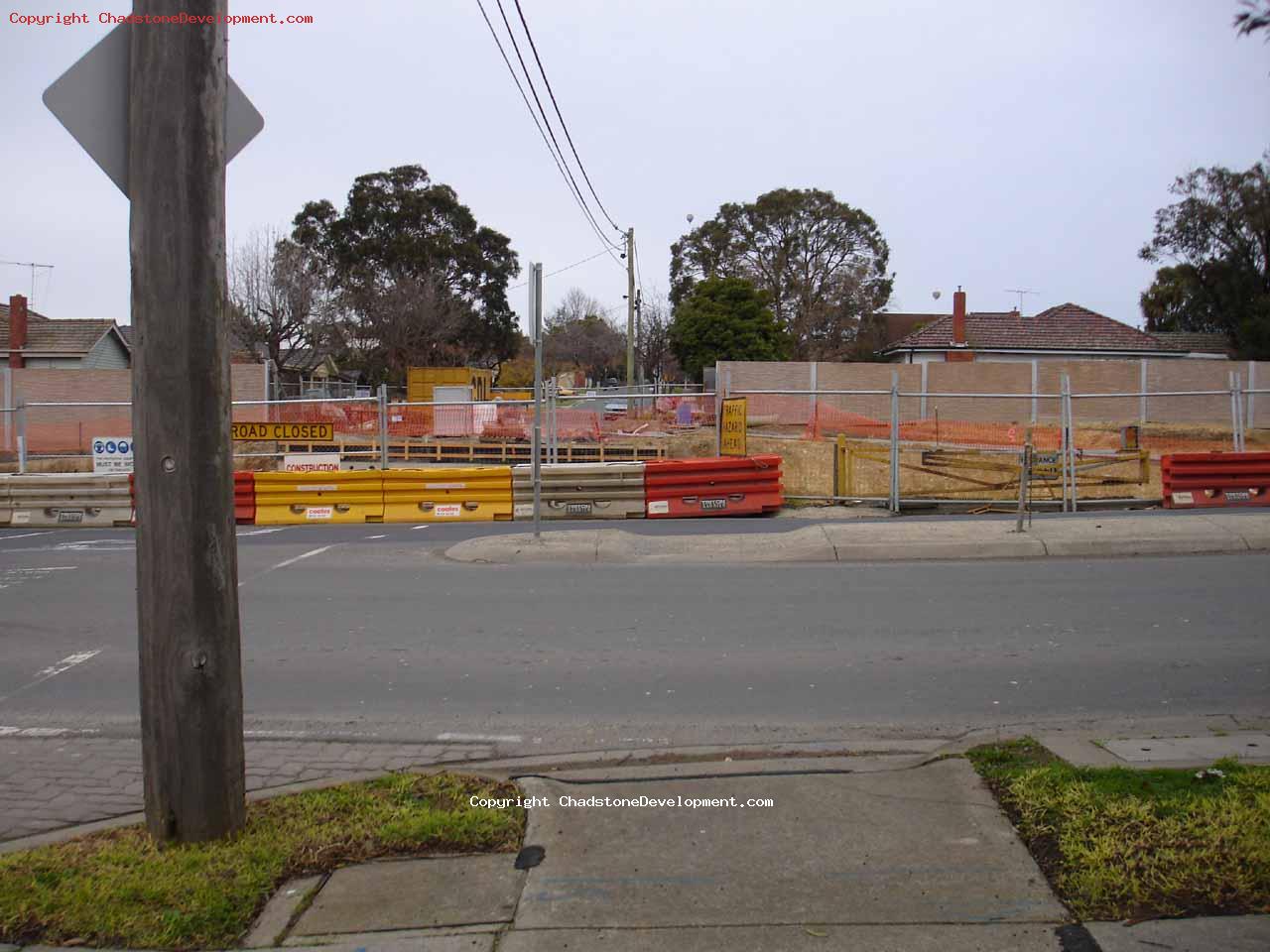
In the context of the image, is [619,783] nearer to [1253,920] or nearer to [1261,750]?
[1253,920]

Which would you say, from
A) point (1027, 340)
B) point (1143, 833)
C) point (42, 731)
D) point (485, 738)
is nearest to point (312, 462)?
point (42, 731)

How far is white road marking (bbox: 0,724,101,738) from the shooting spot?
650cm

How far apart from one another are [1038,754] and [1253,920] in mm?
1668

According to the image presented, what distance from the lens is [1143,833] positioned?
434cm

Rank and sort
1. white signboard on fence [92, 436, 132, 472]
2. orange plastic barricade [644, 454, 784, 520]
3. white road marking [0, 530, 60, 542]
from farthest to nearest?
white signboard on fence [92, 436, 132, 472] → orange plastic barricade [644, 454, 784, 520] → white road marking [0, 530, 60, 542]

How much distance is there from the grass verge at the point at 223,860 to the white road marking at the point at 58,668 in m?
3.28

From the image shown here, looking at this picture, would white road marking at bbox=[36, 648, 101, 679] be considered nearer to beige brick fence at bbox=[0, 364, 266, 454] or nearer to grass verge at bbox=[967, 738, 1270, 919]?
grass verge at bbox=[967, 738, 1270, 919]

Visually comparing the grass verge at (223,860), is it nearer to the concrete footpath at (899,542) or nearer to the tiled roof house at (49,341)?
the concrete footpath at (899,542)

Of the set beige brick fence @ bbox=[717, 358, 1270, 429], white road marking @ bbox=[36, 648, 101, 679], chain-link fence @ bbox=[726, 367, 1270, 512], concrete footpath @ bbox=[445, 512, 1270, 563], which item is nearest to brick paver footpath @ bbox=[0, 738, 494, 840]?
white road marking @ bbox=[36, 648, 101, 679]

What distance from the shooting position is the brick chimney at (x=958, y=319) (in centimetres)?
4956

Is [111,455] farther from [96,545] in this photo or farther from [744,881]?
[744,881]

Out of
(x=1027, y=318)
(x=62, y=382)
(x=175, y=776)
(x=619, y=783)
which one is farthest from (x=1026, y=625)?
(x=1027, y=318)

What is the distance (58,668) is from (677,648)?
4.56 m

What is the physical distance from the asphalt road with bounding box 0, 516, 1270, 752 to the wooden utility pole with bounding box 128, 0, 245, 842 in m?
2.06
